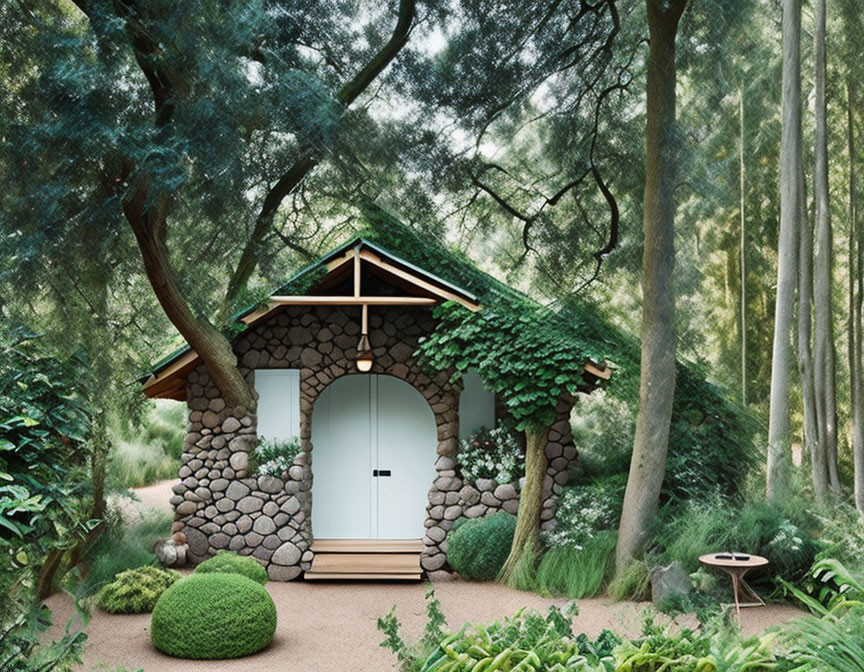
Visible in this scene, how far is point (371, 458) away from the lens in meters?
12.6

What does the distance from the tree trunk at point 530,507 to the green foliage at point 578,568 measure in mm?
282

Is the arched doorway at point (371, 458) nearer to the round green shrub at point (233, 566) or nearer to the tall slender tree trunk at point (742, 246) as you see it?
the round green shrub at point (233, 566)

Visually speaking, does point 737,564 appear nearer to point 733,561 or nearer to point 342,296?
point 733,561

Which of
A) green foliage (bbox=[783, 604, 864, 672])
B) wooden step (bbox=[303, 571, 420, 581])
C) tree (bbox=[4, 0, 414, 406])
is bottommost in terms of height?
wooden step (bbox=[303, 571, 420, 581])

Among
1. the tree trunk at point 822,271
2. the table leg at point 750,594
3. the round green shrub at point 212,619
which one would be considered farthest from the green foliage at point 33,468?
the tree trunk at point 822,271

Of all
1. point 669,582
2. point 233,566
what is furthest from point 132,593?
point 669,582

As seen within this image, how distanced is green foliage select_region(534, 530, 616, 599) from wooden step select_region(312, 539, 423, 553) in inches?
80.3

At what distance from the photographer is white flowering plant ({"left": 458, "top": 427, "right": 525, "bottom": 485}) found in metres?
11.6

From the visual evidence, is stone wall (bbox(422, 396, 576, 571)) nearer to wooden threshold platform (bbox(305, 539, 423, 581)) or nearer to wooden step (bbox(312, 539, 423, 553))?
wooden threshold platform (bbox(305, 539, 423, 581))

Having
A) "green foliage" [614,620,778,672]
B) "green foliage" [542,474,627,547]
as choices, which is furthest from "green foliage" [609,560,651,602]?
"green foliage" [614,620,778,672]

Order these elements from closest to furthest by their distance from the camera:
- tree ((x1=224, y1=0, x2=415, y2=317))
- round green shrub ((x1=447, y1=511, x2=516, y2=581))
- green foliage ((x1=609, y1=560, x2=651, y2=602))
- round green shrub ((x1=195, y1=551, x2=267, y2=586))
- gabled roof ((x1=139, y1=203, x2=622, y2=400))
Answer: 1. green foliage ((x1=609, y1=560, x2=651, y2=602))
2. tree ((x1=224, y1=0, x2=415, y2=317))
3. round green shrub ((x1=195, y1=551, x2=267, y2=586))
4. round green shrub ((x1=447, y1=511, x2=516, y2=581))
5. gabled roof ((x1=139, y1=203, x2=622, y2=400))

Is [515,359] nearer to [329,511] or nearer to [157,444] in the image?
[329,511]

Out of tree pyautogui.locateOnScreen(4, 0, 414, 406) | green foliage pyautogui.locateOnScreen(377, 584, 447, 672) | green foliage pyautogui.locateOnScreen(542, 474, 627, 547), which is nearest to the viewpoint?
green foliage pyautogui.locateOnScreen(377, 584, 447, 672)

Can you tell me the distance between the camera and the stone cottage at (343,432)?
11.5 m
